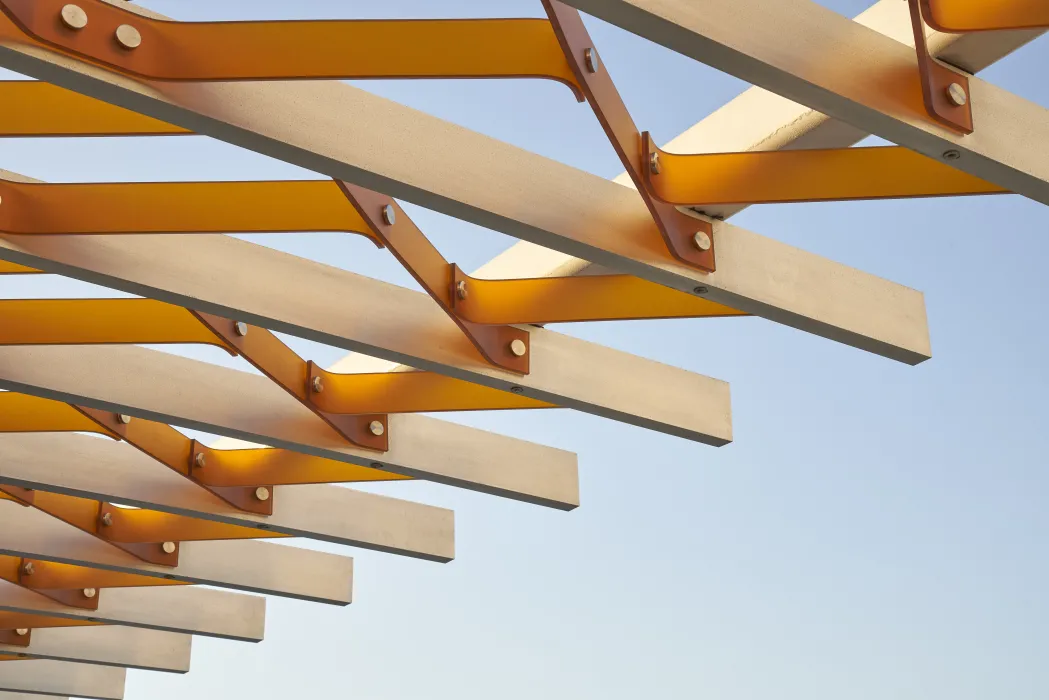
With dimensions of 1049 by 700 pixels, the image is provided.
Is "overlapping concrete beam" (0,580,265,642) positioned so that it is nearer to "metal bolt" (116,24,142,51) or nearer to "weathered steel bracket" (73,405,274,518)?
"weathered steel bracket" (73,405,274,518)

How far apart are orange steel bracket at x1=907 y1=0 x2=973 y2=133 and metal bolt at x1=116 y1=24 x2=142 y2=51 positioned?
3.02 meters

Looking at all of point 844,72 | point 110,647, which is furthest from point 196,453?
point 844,72

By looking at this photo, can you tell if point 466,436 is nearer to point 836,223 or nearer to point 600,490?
point 600,490

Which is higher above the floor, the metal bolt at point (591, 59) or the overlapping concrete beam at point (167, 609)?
the metal bolt at point (591, 59)

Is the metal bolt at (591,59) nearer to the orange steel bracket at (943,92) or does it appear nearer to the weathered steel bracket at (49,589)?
the orange steel bracket at (943,92)

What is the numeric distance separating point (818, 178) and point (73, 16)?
331cm

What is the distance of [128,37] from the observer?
5.74 meters

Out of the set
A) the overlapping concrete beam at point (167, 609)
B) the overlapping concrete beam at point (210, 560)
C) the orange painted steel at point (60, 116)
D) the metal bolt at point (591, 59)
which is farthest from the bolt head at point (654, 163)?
the overlapping concrete beam at point (167, 609)

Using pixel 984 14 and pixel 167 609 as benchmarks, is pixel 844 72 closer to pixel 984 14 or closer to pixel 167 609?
pixel 984 14

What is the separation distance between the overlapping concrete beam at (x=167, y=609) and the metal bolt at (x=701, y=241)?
8242 mm

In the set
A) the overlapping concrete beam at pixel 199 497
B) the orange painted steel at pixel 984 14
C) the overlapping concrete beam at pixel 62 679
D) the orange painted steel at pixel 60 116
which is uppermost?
the orange painted steel at pixel 60 116

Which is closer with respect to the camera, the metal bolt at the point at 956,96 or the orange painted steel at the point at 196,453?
the metal bolt at the point at 956,96

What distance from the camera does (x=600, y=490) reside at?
56.0 feet

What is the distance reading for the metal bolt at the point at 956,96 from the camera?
621 cm
